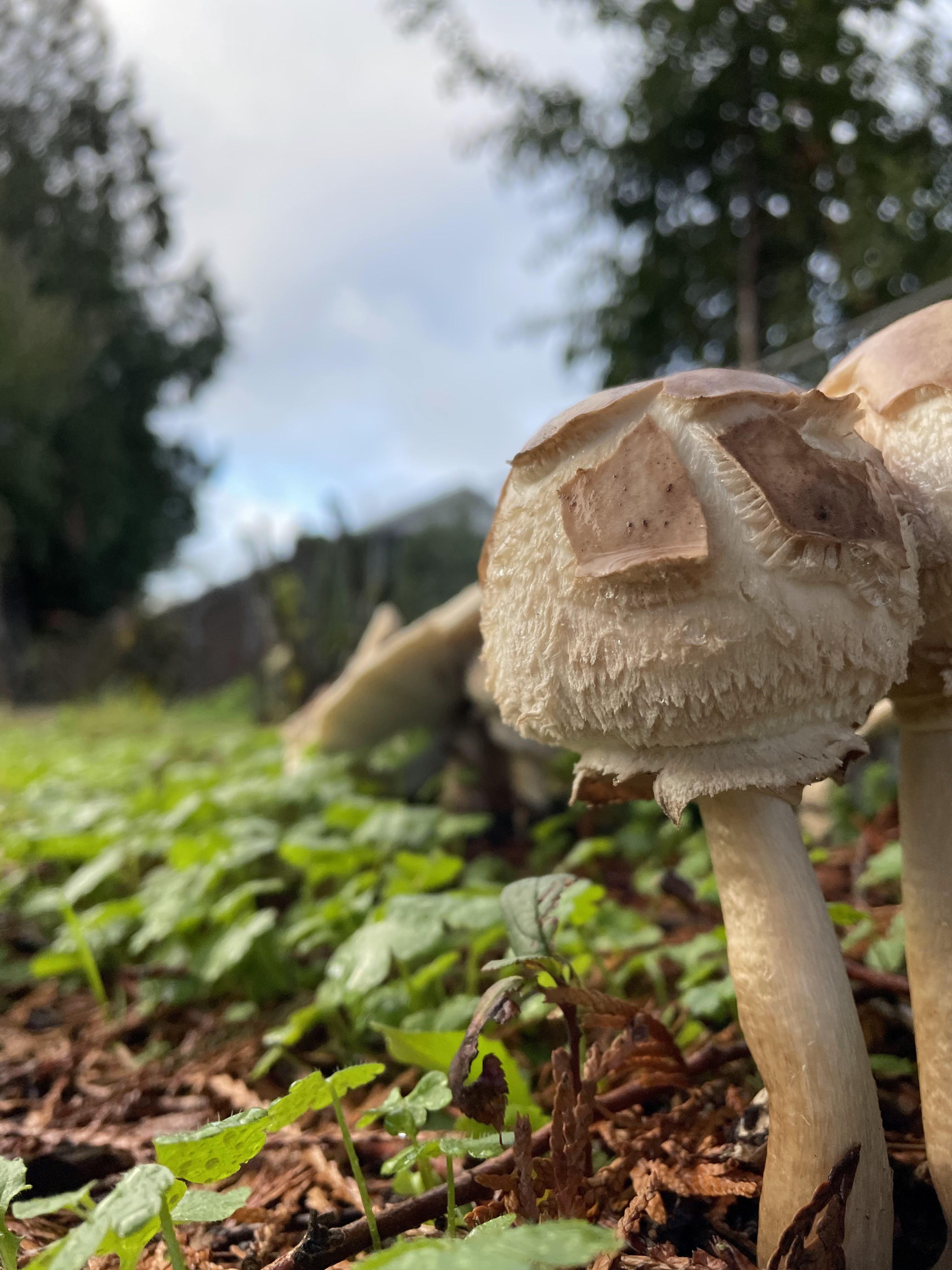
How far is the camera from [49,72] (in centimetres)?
1767

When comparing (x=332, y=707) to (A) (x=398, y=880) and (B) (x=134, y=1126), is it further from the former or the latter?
(B) (x=134, y=1126)

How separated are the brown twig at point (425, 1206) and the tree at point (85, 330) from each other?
648 inches

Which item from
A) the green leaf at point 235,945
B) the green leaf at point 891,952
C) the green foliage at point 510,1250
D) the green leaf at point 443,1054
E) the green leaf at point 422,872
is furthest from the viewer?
the green leaf at point 422,872

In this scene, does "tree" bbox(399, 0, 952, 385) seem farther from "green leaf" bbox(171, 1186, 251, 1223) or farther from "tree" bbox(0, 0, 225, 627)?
"tree" bbox(0, 0, 225, 627)

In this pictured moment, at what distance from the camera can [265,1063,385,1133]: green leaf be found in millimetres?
906

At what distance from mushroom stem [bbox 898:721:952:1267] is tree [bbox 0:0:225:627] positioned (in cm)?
1667

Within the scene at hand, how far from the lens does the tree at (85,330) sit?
16031mm

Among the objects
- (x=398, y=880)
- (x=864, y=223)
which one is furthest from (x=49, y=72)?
(x=398, y=880)

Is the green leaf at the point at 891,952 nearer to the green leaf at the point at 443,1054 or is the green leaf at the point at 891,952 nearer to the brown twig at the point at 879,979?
the brown twig at the point at 879,979

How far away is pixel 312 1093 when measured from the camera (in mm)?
939

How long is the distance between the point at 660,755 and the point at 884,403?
49cm

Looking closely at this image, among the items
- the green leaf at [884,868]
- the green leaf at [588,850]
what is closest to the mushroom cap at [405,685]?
the green leaf at [588,850]

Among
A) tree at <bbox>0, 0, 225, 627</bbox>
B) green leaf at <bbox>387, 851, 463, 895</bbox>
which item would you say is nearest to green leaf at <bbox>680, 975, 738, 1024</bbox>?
green leaf at <bbox>387, 851, 463, 895</bbox>

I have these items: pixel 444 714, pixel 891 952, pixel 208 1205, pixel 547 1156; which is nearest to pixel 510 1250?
pixel 208 1205
